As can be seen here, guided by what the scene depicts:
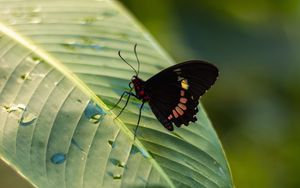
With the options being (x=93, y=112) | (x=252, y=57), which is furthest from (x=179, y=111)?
(x=252, y=57)

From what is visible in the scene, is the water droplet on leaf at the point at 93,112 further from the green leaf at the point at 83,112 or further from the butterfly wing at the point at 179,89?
the butterfly wing at the point at 179,89

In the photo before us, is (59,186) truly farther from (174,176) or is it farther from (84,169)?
(174,176)

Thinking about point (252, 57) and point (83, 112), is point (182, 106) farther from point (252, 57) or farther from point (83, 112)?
point (252, 57)

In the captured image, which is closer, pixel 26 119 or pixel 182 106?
pixel 26 119

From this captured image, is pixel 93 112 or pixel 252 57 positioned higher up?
pixel 252 57

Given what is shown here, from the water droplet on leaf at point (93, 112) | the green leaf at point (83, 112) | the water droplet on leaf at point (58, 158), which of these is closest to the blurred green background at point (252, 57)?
the green leaf at point (83, 112)

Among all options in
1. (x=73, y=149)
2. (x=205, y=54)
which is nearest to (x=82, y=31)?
(x=73, y=149)
